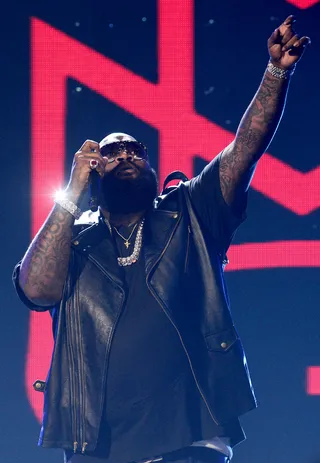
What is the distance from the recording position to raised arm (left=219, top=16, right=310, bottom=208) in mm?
1890

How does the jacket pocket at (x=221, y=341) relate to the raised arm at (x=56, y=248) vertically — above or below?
below

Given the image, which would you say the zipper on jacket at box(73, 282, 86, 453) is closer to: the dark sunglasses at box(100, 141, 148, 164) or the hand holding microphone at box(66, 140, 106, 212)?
the hand holding microphone at box(66, 140, 106, 212)

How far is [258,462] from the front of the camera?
325 centimetres

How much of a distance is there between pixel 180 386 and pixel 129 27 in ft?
6.17

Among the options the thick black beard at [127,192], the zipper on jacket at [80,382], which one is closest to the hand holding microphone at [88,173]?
the thick black beard at [127,192]

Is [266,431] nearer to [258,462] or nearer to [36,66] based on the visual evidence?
[258,462]

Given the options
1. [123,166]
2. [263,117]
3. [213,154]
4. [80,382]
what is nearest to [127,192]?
[123,166]

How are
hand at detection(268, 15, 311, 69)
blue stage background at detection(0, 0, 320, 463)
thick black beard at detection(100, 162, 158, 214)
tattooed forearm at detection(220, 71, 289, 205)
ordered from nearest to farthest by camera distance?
hand at detection(268, 15, 311, 69)
tattooed forearm at detection(220, 71, 289, 205)
thick black beard at detection(100, 162, 158, 214)
blue stage background at detection(0, 0, 320, 463)

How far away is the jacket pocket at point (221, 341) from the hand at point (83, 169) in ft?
1.69

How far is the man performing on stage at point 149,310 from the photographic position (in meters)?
1.93

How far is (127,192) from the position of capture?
7.17ft

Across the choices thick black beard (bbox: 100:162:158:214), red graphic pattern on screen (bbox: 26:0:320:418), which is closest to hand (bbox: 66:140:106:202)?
thick black beard (bbox: 100:162:158:214)

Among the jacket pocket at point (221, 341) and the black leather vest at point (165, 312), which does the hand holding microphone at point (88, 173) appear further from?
the jacket pocket at point (221, 341)

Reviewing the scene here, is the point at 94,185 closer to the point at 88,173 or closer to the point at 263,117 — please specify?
the point at 88,173
